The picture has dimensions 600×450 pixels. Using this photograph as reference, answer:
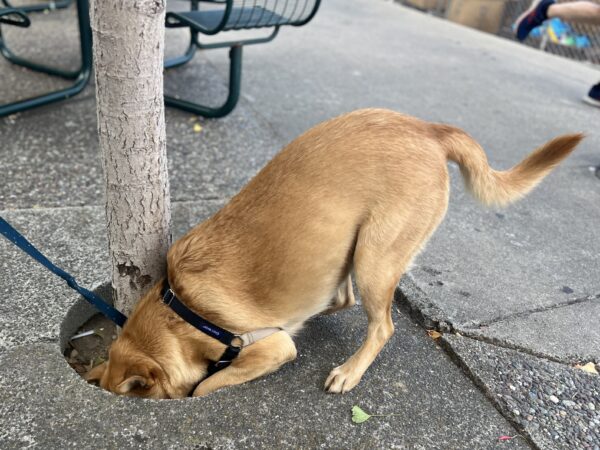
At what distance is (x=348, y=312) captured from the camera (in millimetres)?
2609

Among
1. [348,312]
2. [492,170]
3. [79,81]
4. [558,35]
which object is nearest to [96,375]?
[348,312]

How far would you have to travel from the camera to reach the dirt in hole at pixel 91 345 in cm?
234

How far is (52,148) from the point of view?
12.0 ft

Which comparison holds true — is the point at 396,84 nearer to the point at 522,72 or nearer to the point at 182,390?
the point at 522,72

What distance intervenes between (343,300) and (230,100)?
2.27m

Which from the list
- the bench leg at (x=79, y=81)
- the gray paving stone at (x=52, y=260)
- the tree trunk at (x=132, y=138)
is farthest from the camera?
the bench leg at (x=79, y=81)

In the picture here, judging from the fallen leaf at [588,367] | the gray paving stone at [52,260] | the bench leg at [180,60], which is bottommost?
the gray paving stone at [52,260]

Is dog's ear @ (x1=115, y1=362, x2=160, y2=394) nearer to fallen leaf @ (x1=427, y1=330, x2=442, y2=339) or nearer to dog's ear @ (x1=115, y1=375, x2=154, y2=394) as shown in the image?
dog's ear @ (x1=115, y1=375, x2=154, y2=394)

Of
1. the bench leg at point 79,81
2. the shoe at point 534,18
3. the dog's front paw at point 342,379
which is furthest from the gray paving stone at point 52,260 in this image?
the shoe at point 534,18

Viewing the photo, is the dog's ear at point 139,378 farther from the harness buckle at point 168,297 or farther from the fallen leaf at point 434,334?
the fallen leaf at point 434,334

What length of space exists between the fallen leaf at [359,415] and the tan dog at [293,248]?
0.32 feet

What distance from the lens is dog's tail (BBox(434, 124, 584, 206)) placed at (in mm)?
2172

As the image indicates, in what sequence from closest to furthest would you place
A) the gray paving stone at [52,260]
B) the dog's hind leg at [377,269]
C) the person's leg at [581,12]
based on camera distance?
the dog's hind leg at [377,269], the gray paving stone at [52,260], the person's leg at [581,12]

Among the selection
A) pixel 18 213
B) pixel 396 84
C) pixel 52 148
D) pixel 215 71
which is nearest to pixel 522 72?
pixel 396 84
